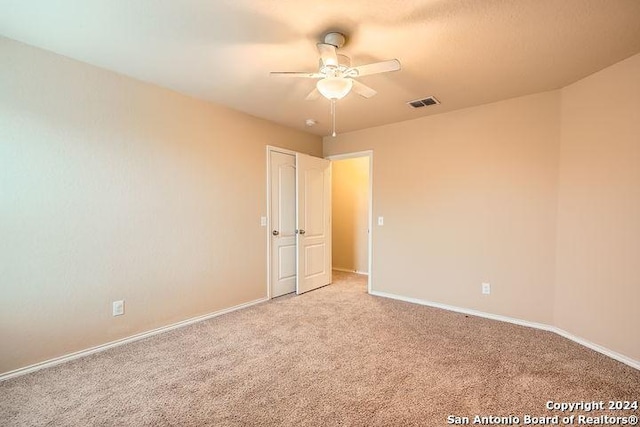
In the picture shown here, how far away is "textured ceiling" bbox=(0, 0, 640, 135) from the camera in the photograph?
173cm

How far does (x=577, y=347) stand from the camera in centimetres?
256

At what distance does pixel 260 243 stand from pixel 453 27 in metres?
2.99

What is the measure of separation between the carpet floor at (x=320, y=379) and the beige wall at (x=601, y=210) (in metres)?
0.29

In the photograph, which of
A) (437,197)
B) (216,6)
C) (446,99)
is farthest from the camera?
(437,197)

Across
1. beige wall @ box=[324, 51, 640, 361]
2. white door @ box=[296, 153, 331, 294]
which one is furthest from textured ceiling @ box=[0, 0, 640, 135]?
white door @ box=[296, 153, 331, 294]

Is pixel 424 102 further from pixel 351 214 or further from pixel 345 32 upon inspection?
pixel 351 214

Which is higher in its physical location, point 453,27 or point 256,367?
point 453,27

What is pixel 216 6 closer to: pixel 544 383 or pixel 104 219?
pixel 104 219

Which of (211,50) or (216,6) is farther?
(211,50)

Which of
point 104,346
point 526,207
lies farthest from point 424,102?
point 104,346

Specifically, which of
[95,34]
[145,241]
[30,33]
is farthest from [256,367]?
[30,33]

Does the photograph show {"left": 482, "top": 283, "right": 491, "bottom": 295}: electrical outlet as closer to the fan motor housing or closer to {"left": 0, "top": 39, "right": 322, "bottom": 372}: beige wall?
{"left": 0, "top": 39, "right": 322, "bottom": 372}: beige wall

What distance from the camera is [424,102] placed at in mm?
3229

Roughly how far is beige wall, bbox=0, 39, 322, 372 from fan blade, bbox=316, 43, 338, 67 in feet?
5.91
